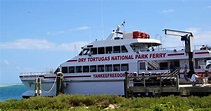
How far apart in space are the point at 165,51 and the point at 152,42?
275 cm

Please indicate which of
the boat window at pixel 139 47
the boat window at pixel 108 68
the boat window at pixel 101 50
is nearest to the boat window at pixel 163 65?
the boat window at pixel 139 47

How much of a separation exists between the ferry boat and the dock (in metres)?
6.53

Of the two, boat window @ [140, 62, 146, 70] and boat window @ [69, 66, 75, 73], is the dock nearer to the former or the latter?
boat window @ [140, 62, 146, 70]

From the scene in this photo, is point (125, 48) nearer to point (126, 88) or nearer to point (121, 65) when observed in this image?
point (121, 65)

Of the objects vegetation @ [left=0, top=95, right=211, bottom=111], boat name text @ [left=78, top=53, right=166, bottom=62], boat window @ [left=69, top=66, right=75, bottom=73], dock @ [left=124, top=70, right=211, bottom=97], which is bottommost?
vegetation @ [left=0, top=95, right=211, bottom=111]

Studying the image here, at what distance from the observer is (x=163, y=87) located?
20938 millimetres

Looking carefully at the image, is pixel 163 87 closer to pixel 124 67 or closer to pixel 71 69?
pixel 124 67

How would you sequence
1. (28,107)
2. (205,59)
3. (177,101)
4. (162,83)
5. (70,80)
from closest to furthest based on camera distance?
(177,101) < (28,107) < (162,83) < (205,59) < (70,80)

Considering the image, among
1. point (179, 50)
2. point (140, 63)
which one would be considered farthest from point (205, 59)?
point (140, 63)

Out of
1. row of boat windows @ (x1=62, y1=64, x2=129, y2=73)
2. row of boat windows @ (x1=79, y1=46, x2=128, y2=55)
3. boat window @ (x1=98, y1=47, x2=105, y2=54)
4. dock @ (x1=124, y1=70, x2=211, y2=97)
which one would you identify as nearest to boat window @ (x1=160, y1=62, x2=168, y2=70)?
row of boat windows @ (x1=62, y1=64, x2=129, y2=73)

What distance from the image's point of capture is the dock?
1975 cm

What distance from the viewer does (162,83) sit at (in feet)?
69.8

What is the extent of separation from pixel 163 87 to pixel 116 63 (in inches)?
418

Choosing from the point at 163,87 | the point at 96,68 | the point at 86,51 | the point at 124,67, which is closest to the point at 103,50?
the point at 96,68
